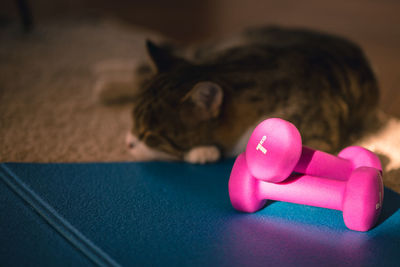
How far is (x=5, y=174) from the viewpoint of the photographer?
0.97 meters

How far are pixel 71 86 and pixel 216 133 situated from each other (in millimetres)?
881

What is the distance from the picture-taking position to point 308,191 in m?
0.79

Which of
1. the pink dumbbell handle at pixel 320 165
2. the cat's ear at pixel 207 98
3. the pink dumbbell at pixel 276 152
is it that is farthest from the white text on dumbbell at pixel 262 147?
the cat's ear at pixel 207 98

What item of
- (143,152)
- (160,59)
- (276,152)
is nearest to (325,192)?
(276,152)

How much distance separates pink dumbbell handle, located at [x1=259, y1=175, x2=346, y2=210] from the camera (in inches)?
30.6

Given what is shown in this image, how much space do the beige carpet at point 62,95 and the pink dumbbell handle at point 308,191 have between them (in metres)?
0.32

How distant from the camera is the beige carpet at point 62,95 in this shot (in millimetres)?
1178

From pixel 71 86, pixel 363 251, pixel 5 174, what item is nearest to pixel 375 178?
pixel 363 251

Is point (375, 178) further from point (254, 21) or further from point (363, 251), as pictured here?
point (254, 21)

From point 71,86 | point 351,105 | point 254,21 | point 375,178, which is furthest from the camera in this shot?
point 254,21

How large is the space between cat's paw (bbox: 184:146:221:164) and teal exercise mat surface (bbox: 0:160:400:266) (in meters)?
0.07

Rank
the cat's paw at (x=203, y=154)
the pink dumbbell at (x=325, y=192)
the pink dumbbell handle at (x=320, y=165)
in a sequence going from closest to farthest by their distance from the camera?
1. the pink dumbbell at (x=325, y=192)
2. the pink dumbbell handle at (x=320, y=165)
3. the cat's paw at (x=203, y=154)

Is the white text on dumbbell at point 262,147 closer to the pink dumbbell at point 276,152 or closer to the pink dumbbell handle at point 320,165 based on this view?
the pink dumbbell at point 276,152

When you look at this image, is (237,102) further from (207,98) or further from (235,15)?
(235,15)
